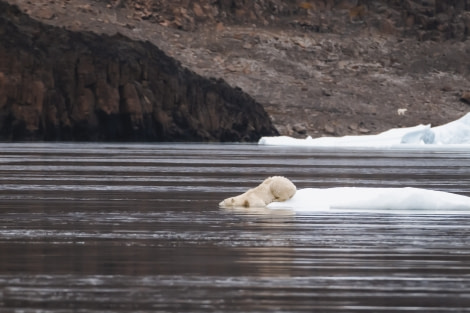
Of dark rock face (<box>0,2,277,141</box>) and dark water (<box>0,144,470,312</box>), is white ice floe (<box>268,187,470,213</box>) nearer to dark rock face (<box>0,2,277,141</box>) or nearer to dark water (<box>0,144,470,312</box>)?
dark water (<box>0,144,470,312</box>)

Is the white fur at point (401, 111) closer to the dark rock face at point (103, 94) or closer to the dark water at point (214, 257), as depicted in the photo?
the dark rock face at point (103, 94)

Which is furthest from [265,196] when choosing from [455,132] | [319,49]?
[319,49]

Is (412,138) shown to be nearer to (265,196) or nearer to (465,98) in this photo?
(265,196)

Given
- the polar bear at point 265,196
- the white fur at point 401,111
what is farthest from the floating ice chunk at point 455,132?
the white fur at point 401,111

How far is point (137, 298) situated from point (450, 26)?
156 meters

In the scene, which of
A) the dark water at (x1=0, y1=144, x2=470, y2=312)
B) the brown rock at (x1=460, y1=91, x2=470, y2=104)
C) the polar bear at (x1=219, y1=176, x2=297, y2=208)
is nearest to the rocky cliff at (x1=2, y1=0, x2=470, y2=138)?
the brown rock at (x1=460, y1=91, x2=470, y2=104)

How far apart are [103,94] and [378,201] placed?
78.3 metres

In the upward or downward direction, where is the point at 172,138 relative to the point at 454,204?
downward

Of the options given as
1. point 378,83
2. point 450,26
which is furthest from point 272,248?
point 450,26

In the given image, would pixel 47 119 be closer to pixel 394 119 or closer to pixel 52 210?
pixel 394 119

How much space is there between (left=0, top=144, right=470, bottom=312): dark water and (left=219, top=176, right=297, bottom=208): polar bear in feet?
1.53

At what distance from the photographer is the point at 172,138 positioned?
99.5 meters

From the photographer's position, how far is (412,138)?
3169 inches

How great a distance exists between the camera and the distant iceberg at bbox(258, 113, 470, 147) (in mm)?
75500
